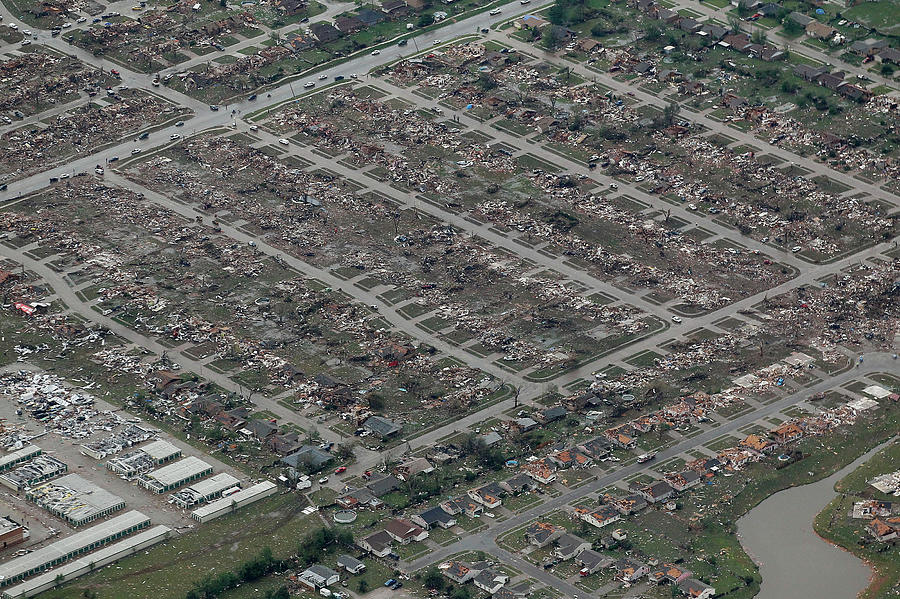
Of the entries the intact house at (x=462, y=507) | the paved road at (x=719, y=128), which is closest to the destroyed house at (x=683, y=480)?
the intact house at (x=462, y=507)

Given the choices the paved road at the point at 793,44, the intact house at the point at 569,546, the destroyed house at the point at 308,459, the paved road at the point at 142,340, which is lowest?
the paved road at the point at 142,340

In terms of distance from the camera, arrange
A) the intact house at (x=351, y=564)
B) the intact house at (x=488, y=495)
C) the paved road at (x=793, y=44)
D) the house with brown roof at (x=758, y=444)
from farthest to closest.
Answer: the paved road at (x=793, y=44) → the house with brown roof at (x=758, y=444) → the intact house at (x=488, y=495) → the intact house at (x=351, y=564)

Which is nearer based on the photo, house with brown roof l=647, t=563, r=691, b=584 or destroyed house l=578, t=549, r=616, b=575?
house with brown roof l=647, t=563, r=691, b=584

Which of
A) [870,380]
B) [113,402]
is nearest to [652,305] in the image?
[870,380]

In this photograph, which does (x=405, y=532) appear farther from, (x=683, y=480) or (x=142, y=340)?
(x=142, y=340)

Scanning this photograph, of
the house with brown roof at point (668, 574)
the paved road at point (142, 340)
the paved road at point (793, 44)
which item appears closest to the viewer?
the house with brown roof at point (668, 574)

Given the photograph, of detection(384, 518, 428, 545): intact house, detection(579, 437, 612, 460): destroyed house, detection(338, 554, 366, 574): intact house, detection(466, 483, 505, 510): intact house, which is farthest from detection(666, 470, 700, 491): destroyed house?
detection(338, 554, 366, 574): intact house

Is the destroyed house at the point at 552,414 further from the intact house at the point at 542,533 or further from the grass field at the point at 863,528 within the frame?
the grass field at the point at 863,528

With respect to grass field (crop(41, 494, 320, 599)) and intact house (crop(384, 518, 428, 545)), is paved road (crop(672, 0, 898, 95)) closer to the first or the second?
intact house (crop(384, 518, 428, 545))
